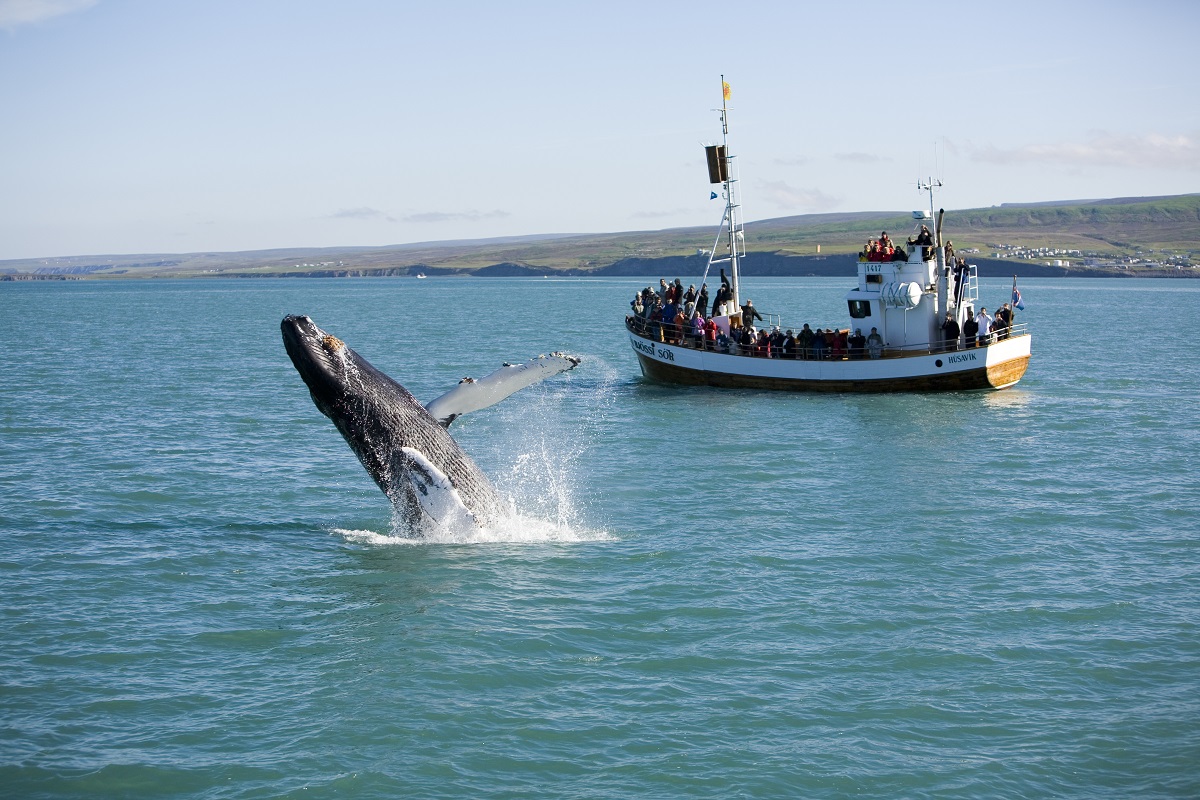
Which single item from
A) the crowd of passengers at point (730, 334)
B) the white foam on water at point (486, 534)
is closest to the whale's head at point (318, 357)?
the white foam on water at point (486, 534)

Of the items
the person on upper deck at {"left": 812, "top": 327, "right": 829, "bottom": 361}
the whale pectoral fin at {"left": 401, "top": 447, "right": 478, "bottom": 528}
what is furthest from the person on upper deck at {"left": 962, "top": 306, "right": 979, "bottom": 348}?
the whale pectoral fin at {"left": 401, "top": 447, "right": 478, "bottom": 528}

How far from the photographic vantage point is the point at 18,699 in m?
11.8

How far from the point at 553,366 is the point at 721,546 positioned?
16.0ft

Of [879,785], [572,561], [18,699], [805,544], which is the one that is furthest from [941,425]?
[18,699]

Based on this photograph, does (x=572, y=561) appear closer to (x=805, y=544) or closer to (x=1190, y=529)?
(x=805, y=544)

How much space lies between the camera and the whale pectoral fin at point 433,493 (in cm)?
1486

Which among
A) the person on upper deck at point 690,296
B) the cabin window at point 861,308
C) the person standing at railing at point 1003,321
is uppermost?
the person on upper deck at point 690,296

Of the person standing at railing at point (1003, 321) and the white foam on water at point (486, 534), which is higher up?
the person standing at railing at point (1003, 321)

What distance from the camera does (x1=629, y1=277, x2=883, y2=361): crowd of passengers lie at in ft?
122

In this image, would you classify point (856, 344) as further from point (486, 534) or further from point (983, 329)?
point (486, 534)

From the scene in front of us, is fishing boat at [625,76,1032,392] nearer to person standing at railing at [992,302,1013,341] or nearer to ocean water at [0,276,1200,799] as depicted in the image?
person standing at railing at [992,302,1013,341]

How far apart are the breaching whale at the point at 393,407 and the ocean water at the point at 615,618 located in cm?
148

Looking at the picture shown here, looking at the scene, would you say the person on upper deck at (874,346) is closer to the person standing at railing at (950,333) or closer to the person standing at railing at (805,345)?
the person standing at railing at (805,345)

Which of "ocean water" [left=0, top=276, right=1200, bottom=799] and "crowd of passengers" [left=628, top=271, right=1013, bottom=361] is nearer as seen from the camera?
"ocean water" [left=0, top=276, right=1200, bottom=799]
